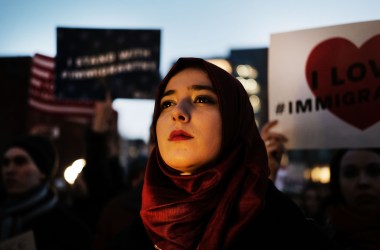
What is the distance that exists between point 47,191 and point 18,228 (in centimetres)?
42

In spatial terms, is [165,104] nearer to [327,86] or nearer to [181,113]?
[181,113]

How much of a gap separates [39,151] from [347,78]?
7.90 feet

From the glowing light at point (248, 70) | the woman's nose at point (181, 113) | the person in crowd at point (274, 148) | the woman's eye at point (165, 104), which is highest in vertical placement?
the glowing light at point (248, 70)

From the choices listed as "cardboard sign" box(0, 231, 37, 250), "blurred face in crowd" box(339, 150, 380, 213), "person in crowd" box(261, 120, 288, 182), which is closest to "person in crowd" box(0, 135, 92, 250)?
"cardboard sign" box(0, 231, 37, 250)

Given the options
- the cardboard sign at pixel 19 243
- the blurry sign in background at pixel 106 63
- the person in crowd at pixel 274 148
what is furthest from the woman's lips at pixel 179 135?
the blurry sign in background at pixel 106 63

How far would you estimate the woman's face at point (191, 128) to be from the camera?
1870mm

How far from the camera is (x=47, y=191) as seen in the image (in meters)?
3.61

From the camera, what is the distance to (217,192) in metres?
1.87

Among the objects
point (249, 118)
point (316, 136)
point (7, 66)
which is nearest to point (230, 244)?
point (249, 118)

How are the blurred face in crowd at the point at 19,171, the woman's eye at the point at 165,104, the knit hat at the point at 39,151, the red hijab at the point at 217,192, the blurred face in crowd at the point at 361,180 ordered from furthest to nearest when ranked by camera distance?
the knit hat at the point at 39,151 < the blurred face in crowd at the point at 19,171 < the blurred face in crowd at the point at 361,180 < the woman's eye at the point at 165,104 < the red hijab at the point at 217,192

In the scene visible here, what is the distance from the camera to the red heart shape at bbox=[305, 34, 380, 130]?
2746mm

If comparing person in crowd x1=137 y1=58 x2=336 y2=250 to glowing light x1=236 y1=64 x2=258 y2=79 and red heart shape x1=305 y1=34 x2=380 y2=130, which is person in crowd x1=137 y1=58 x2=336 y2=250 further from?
glowing light x1=236 y1=64 x2=258 y2=79

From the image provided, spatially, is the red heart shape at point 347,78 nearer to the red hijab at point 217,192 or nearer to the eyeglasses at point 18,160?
the red hijab at point 217,192

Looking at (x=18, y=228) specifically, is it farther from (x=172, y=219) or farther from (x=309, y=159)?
(x=309, y=159)
